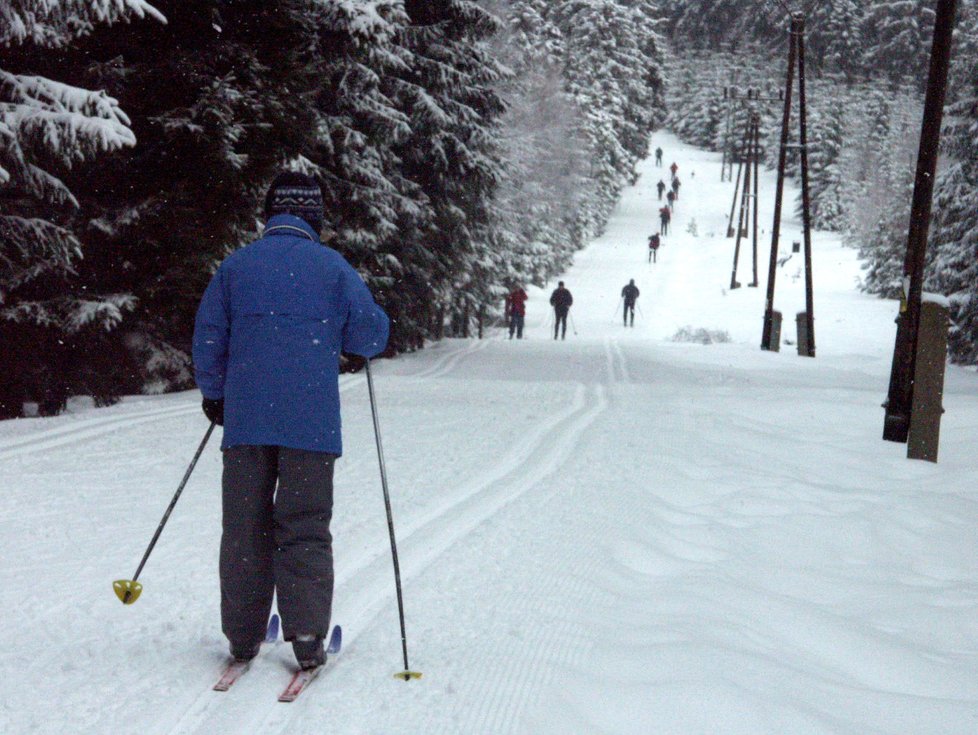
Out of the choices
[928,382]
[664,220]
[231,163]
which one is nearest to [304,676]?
[928,382]

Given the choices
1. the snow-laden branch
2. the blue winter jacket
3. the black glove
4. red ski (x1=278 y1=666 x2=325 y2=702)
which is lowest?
red ski (x1=278 y1=666 x2=325 y2=702)

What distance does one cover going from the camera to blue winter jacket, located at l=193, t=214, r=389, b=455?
386 centimetres

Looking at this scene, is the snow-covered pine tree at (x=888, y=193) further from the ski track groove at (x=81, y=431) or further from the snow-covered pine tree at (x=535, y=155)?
the ski track groove at (x=81, y=431)

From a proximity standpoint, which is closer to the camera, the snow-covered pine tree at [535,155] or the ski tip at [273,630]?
the ski tip at [273,630]

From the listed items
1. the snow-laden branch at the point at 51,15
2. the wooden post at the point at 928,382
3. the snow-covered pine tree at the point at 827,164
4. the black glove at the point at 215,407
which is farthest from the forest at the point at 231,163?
the snow-covered pine tree at the point at 827,164

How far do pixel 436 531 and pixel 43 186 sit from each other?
5699 millimetres

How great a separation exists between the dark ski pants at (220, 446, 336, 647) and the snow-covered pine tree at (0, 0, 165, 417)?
19.3 ft

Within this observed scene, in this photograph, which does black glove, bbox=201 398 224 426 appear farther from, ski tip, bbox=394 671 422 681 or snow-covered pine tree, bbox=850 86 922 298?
snow-covered pine tree, bbox=850 86 922 298

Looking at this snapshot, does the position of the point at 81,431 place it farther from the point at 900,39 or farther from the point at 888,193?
the point at 900,39

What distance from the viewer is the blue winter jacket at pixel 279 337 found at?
386 cm

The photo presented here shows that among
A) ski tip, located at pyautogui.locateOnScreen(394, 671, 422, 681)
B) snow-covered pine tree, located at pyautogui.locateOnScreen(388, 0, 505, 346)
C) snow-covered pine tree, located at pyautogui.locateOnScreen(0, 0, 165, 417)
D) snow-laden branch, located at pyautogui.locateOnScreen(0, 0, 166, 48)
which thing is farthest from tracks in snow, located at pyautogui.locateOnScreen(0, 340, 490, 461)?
snow-covered pine tree, located at pyautogui.locateOnScreen(388, 0, 505, 346)

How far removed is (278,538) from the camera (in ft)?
12.8

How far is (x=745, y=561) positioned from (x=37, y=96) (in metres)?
7.51

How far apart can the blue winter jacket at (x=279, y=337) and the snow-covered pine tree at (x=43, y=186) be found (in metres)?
5.57
